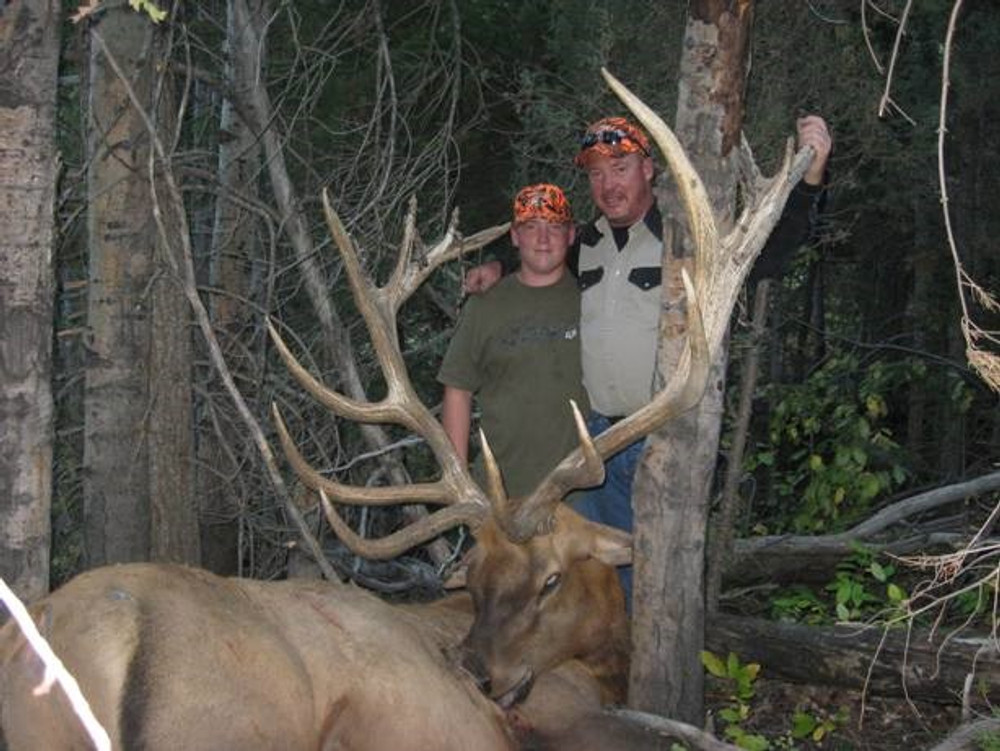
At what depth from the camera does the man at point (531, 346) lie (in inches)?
243

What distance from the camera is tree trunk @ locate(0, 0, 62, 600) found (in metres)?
4.43

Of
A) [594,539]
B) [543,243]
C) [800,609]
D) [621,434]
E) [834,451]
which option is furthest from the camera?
[834,451]

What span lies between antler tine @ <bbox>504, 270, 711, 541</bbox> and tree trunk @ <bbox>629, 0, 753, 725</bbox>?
12 cm

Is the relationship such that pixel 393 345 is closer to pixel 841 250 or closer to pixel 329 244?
pixel 329 244

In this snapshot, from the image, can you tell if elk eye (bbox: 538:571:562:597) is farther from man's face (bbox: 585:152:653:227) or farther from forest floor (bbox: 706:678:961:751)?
man's face (bbox: 585:152:653:227)

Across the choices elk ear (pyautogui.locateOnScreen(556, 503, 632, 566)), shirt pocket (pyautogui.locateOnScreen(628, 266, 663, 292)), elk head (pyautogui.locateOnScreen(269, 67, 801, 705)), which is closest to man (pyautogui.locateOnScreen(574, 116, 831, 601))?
shirt pocket (pyautogui.locateOnScreen(628, 266, 663, 292))

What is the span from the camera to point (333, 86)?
945cm

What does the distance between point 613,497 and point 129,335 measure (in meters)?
2.55

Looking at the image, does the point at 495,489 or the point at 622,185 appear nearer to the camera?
the point at 495,489

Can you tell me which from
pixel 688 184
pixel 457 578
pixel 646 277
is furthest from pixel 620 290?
pixel 457 578

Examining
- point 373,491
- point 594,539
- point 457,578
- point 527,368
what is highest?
point 527,368

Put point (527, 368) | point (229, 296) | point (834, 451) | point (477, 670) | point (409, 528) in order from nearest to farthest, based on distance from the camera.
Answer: point (477, 670)
point (409, 528)
point (527, 368)
point (229, 296)
point (834, 451)

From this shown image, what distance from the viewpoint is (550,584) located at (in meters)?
5.31

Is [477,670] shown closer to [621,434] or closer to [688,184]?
[621,434]
